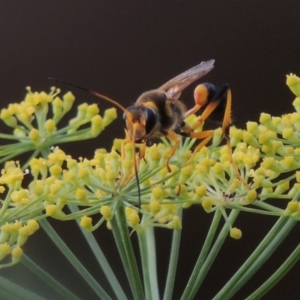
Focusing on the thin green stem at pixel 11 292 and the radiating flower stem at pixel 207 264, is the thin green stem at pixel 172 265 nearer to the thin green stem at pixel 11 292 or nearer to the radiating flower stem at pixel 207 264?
Result: the radiating flower stem at pixel 207 264

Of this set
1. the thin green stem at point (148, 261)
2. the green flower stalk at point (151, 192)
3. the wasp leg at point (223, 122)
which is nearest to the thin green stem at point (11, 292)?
the green flower stalk at point (151, 192)

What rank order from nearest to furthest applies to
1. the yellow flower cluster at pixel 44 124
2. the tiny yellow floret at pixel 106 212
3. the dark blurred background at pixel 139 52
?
1. the tiny yellow floret at pixel 106 212
2. the yellow flower cluster at pixel 44 124
3. the dark blurred background at pixel 139 52

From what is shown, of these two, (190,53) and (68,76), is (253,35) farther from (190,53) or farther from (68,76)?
(68,76)

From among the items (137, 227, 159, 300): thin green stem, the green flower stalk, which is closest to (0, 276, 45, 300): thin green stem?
the green flower stalk

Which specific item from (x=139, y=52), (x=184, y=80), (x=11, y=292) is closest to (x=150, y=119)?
(x=184, y=80)

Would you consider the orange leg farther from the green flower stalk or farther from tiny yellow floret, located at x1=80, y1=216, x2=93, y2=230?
tiny yellow floret, located at x1=80, y1=216, x2=93, y2=230

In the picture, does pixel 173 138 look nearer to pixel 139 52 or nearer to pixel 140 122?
pixel 140 122
